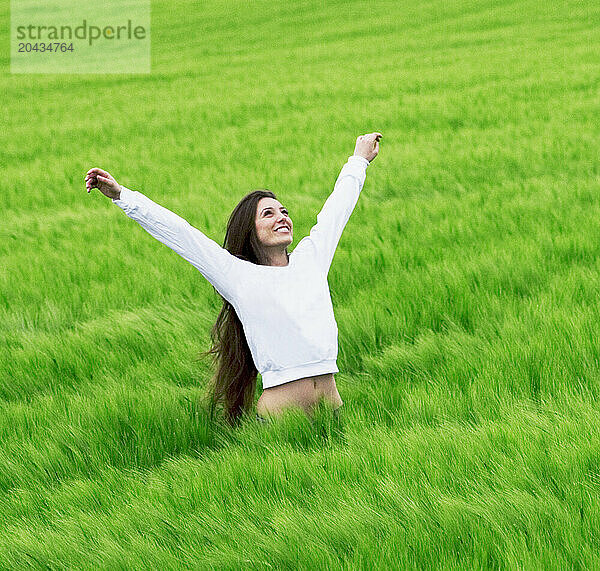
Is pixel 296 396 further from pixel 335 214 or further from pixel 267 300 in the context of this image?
pixel 335 214

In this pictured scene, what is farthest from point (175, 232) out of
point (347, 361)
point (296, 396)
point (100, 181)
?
point (347, 361)

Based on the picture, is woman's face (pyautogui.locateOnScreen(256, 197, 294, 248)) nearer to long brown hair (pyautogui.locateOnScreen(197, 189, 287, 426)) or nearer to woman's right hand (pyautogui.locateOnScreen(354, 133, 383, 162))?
long brown hair (pyautogui.locateOnScreen(197, 189, 287, 426))

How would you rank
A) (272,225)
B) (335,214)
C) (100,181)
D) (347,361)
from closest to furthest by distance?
(100,181)
(272,225)
(335,214)
(347,361)

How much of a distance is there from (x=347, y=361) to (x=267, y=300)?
621 millimetres

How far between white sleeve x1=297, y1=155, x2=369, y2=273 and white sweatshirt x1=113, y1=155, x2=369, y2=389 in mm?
159

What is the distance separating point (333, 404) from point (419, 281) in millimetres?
1051

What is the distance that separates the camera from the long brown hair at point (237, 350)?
239 cm

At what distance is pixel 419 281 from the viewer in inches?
123

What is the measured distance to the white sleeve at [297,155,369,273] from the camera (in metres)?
2.45

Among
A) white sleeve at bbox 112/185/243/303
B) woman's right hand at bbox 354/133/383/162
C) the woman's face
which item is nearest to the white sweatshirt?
white sleeve at bbox 112/185/243/303

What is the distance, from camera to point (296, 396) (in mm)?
2203

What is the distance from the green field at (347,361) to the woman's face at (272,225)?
A: 53 centimetres

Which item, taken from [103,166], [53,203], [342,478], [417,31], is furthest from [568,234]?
[417,31]

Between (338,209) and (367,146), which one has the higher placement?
(367,146)
